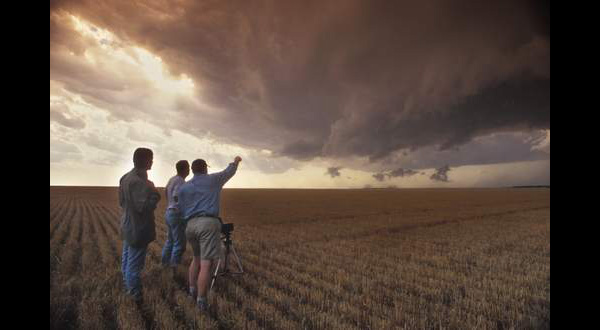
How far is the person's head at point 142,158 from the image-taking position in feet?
17.1

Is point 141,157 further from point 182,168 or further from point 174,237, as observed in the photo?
point 174,237

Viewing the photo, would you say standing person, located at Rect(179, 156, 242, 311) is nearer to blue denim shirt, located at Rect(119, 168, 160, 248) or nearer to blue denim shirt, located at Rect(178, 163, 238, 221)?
blue denim shirt, located at Rect(178, 163, 238, 221)

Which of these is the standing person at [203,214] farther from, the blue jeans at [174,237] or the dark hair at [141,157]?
the blue jeans at [174,237]

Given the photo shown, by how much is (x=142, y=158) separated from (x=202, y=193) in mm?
1391

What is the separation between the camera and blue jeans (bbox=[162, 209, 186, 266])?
7.30 meters

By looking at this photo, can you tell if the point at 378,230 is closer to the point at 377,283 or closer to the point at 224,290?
the point at 377,283

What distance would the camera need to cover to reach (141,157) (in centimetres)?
525

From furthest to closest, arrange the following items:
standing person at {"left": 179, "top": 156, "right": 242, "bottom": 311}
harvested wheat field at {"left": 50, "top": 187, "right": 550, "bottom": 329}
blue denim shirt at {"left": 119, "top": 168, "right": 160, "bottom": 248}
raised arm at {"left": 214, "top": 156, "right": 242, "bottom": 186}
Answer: blue denim shirt at {"left": 119, "top": 168, "right": 160, "bottom": 248}, raised arm at {"left": 214, "top": 156, "right": 242, "bottom": 186}, standing person at {"left": 179, "top": 156, "right": 242, "bottom": 311}, harvested wheat field at {"left": 50, "top": 187, "right": 550, "bottom": 329}

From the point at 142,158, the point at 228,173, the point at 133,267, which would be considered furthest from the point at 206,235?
the point at 142,158

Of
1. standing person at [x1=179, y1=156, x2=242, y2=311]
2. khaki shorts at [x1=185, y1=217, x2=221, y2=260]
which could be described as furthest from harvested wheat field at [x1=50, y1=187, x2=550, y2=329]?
khaki shorts at [x1=185, y1=217, x2=221, y2=260]

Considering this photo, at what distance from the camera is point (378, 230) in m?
15.8

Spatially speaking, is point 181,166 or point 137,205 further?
point 181,166

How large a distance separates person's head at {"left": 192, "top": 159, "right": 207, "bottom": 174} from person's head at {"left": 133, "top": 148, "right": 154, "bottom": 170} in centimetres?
97

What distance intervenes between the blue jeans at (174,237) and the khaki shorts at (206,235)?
268 cm
